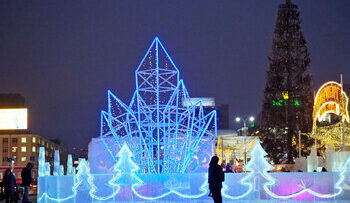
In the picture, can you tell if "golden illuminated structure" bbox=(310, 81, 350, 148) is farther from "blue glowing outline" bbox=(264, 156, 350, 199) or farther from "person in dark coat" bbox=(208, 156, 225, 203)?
"person in dark coat" bbox=(208, 156, 225, 203)

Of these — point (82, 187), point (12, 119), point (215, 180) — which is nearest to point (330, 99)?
point (82, 187)

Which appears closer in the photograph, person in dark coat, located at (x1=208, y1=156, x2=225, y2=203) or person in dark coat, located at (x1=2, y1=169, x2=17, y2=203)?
person in dark coat, located at (x1=208, y1=156, x2=225, y2=203)

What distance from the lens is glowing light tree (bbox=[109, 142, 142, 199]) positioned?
722 inches

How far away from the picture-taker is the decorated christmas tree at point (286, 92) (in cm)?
5184

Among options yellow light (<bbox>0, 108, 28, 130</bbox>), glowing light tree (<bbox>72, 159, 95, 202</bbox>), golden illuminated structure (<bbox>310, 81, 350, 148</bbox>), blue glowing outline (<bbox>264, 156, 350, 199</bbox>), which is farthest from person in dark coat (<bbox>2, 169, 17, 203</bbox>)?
yellow light (<bbox>0, 108, 28, 130</bbox>)

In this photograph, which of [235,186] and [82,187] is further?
[82,187]

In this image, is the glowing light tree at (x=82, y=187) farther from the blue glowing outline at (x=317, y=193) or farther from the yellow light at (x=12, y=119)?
the yellow light at (x=12, y=119)

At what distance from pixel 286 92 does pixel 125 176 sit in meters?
36.8

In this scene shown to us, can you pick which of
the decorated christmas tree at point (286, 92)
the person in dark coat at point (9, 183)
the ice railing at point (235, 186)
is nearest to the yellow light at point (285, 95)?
the decorated christmas tree at point (286, 92)

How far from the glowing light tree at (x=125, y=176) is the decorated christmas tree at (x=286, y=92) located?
3434 centimetres

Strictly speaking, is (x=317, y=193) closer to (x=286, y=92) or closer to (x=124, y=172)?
(x=124, y=172)

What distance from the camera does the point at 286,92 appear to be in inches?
2079

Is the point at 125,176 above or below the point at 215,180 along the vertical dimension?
below

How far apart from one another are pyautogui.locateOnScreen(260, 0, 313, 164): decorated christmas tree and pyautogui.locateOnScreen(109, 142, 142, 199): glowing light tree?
34.3 m
